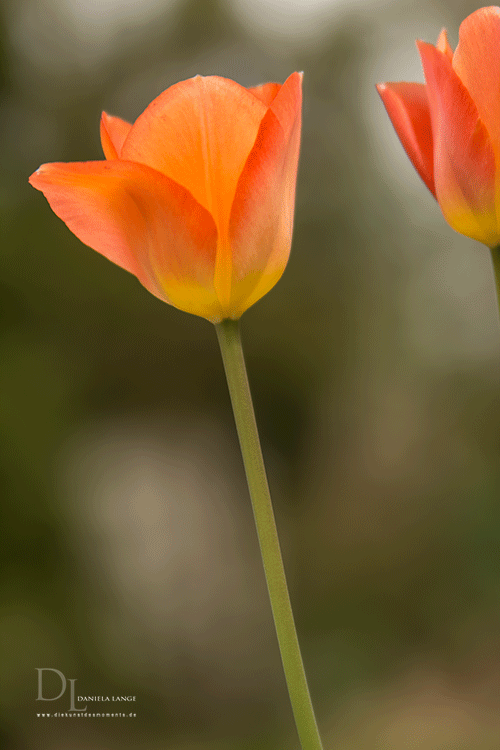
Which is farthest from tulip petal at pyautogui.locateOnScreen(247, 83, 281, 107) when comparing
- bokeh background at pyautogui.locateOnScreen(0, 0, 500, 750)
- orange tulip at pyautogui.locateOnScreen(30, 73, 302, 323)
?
bokeh background at pyautogui.locateOnScreen(0, 0, 500, 750)

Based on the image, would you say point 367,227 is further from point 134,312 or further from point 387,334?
point 134,312

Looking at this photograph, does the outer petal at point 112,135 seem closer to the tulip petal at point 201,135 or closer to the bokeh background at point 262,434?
the tulip petal at point 201,135

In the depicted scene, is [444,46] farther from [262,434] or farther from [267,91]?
[262,434]

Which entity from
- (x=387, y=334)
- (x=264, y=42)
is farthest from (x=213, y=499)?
(x=264, y=42)

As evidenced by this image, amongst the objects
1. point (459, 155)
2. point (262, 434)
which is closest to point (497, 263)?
point (459, 155)

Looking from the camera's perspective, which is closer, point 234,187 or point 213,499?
point 234,187

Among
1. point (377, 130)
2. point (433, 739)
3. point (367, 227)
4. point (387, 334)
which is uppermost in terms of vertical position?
point (377, 130)

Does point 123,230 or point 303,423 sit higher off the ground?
point 123,230

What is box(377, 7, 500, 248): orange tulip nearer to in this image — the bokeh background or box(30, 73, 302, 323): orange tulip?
box(30, 73, 302, 323): orange tulip

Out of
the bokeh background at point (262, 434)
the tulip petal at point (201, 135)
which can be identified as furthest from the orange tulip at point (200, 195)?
the bokeh background at point (262, 434)
